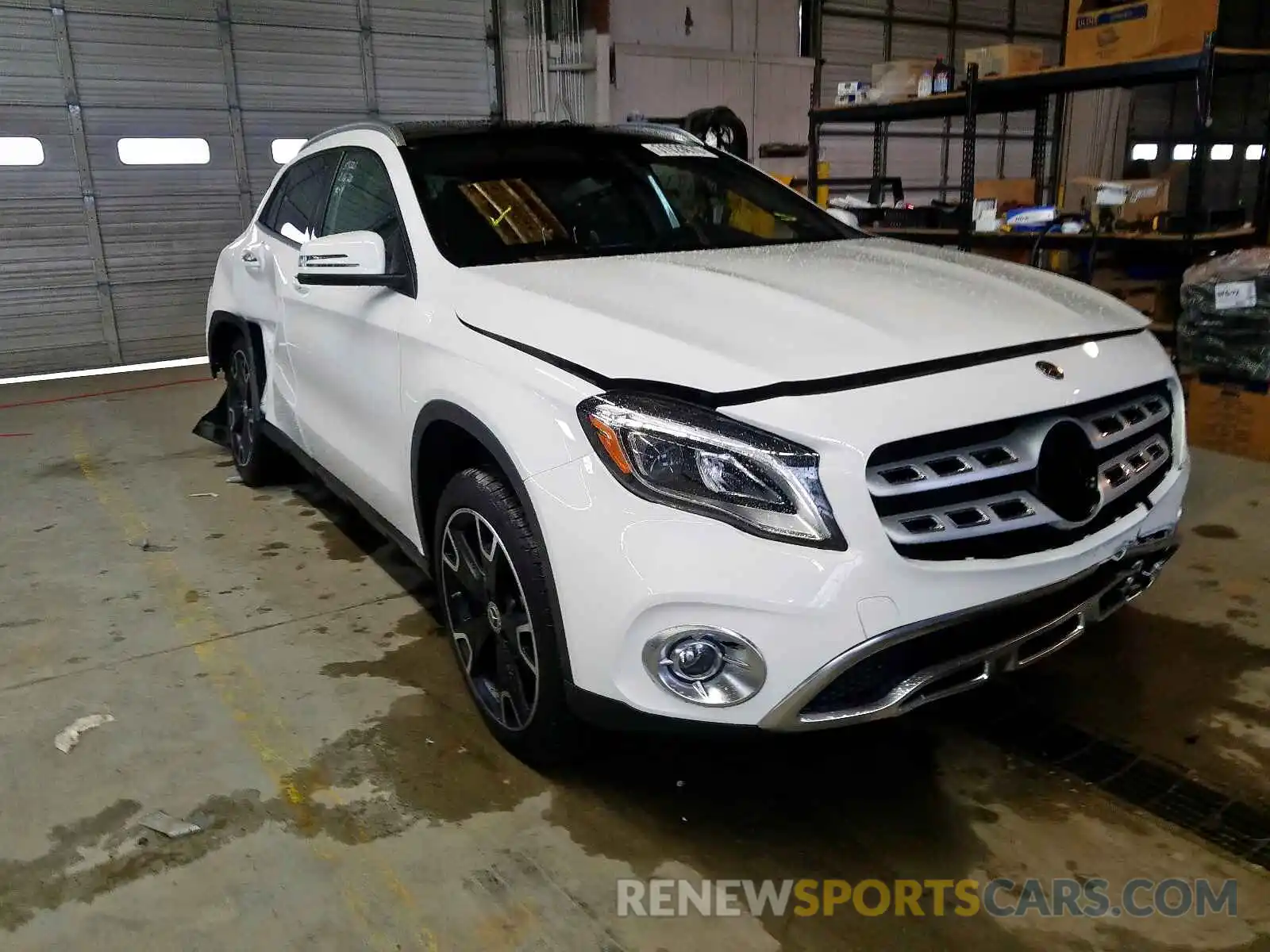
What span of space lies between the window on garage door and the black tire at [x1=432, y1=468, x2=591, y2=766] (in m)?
0.73

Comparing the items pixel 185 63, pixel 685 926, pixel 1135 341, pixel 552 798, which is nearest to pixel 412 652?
pixel 552 798

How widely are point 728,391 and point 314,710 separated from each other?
1531 millimetres

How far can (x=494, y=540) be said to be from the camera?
83.6 inches

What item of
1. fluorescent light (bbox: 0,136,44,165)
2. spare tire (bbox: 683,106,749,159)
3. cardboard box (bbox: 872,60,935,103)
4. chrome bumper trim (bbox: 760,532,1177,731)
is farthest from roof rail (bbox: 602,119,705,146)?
fluorescent light (bbox: 0,136,44,165)

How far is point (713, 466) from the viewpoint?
5.65 feet

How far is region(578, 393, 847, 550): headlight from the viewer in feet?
5.44

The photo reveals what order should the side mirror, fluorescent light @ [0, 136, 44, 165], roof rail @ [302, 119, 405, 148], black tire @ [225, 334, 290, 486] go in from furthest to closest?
fluorescent light @ [0, 136, 44, 165]
black tire @ [225, 334, 290, 486]
roof rail @ [302, 119, 405, 148]
the side mirror

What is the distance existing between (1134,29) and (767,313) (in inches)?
162

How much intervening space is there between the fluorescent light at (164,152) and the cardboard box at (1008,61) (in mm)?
6206

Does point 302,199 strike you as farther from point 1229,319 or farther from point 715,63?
point 715,63

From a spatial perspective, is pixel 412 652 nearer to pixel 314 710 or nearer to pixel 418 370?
pixel 314 710

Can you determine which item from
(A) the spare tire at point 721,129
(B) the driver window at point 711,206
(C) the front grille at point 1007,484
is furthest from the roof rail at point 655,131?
(A) the spare tire at point 721,129

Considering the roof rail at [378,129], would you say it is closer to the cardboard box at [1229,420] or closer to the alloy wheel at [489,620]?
the alloy wheel at [489,620]

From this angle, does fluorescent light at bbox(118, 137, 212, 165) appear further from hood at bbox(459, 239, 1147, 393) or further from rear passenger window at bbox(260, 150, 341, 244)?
hood at bbox(459, 239, 1147, 393)
